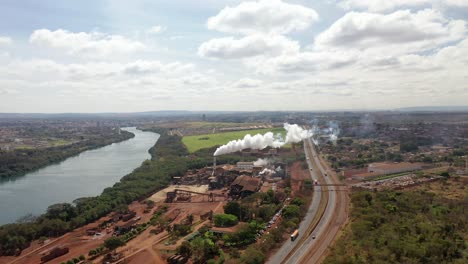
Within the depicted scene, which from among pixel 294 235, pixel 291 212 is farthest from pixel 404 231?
pixel 291 212

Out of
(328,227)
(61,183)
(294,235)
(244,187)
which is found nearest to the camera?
(294,235)

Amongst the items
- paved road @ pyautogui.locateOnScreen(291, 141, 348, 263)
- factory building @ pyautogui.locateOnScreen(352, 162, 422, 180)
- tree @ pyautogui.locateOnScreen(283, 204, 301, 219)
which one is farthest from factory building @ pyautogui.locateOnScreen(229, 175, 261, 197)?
factory building @ pyautogui.locateOnScreen(352, 162, 422, 180)

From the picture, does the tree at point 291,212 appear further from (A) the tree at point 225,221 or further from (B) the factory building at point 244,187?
(B) the factory building at point 244,187

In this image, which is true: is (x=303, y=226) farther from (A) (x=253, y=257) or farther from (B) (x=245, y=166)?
(B) (x=245, y=166)

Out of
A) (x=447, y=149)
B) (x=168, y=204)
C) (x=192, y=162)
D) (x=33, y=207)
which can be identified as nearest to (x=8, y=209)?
(x=33, y=207)

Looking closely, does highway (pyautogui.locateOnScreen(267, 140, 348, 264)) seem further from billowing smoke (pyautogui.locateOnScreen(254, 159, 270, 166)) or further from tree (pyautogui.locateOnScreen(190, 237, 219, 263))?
billowing smoke (pyautogui.locateOnScreen(254, 159, 270, 166))

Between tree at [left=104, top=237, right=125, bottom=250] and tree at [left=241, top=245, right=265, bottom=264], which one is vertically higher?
tree at [left=241, top=245, right=265, bottom=264]

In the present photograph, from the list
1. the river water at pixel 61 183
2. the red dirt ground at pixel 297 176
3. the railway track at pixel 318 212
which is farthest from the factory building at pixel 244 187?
the river water at pixel 61 183
